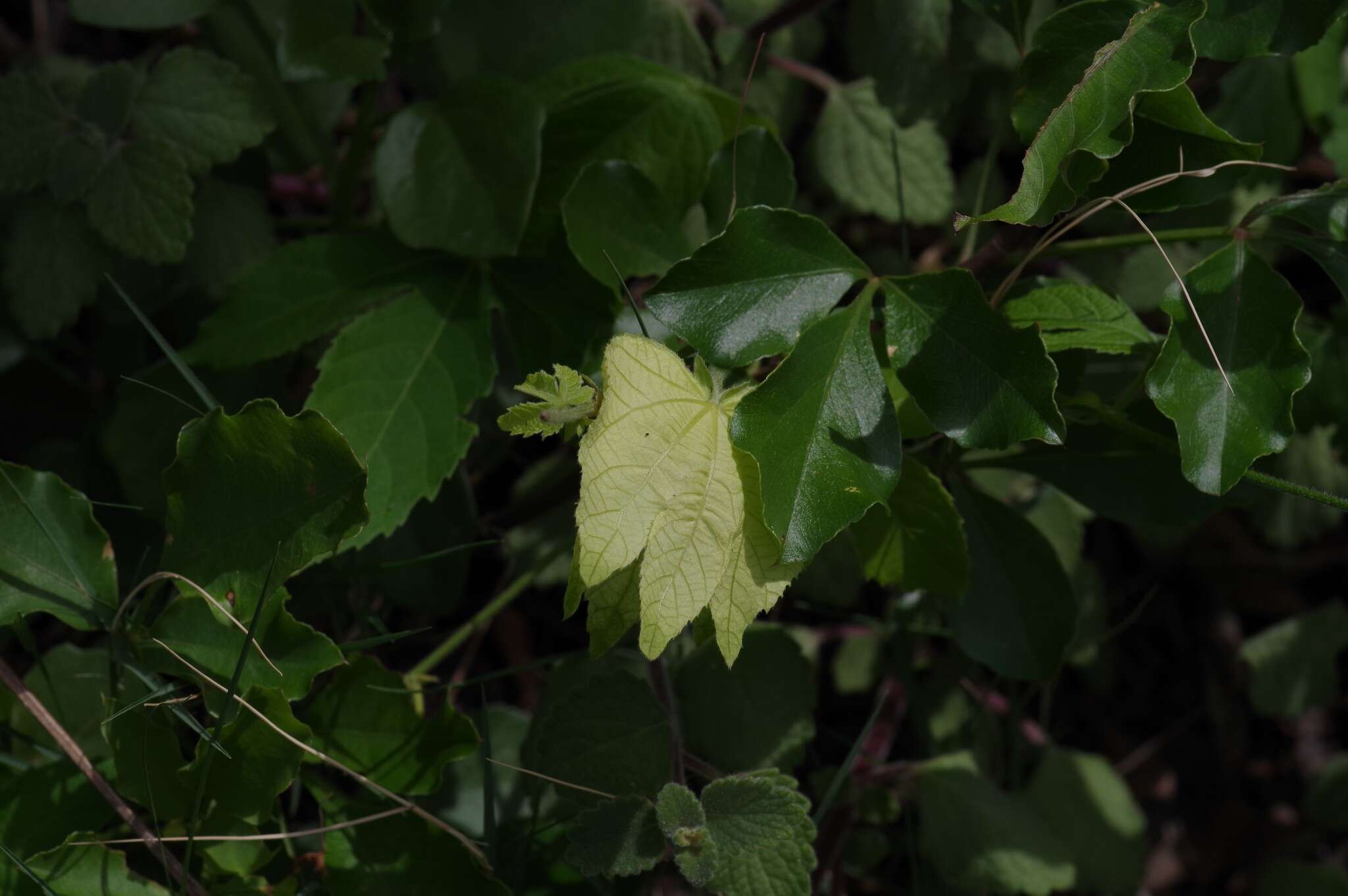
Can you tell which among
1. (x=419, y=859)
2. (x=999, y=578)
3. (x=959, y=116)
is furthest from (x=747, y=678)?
(x=959, y=116)

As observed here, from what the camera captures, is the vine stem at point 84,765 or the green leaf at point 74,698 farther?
the green leaf at point 74,698

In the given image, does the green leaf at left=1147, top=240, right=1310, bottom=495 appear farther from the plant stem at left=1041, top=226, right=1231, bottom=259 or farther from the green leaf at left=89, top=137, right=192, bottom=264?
the green leaf at left=89, top=137, right=192, bottom=264

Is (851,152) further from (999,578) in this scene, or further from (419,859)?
(419,859)

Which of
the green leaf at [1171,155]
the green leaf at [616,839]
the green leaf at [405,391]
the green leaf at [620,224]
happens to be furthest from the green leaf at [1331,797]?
the green leaf at [405,391]

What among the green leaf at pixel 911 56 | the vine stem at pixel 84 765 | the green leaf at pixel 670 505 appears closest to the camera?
the green leaf at pixel 670 505

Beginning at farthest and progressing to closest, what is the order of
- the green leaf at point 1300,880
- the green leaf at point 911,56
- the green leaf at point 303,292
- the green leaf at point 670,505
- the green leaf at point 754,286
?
the green leaf at point 1300,880
the green leaf at point 911,56
the green leaf at point 303,292
the green leaf at point 754,286
the green leaf at point 670,505

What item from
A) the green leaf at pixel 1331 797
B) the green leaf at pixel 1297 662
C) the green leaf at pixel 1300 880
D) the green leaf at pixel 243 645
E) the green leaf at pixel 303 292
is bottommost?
the green leaf at pixel 1300 880

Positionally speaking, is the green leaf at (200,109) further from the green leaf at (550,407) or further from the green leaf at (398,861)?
the green leaf at (398,861)

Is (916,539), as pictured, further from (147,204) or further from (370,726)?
(147,204)
